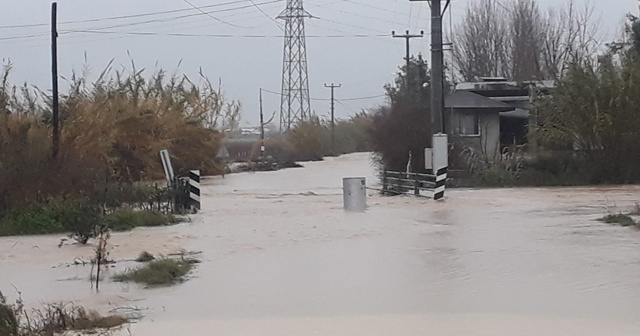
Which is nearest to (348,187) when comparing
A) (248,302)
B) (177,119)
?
(248,302)

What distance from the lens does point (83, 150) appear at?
3191 centimetres

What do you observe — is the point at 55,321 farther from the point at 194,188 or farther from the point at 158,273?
the point at 194,188

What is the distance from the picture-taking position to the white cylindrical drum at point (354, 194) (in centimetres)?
2903

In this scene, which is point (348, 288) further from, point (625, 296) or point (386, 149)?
point (386, 149)

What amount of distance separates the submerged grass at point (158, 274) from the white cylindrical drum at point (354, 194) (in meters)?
12.3

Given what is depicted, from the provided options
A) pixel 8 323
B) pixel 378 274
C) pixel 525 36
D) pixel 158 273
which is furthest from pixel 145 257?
pixel 525 36

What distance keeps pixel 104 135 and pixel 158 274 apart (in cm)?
2095

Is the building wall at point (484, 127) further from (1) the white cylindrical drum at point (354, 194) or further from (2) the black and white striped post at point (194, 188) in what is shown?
(2) the black and white striped post at point (194, 188)

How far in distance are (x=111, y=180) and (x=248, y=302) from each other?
60.5 ft

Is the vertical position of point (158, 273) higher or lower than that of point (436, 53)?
lower

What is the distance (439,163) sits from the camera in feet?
106

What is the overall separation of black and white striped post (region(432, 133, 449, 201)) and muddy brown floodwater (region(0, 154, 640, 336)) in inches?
111

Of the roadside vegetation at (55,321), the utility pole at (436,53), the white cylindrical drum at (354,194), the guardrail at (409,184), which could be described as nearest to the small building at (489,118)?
the guardrail at (409,184)

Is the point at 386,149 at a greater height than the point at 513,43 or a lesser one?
lesser
